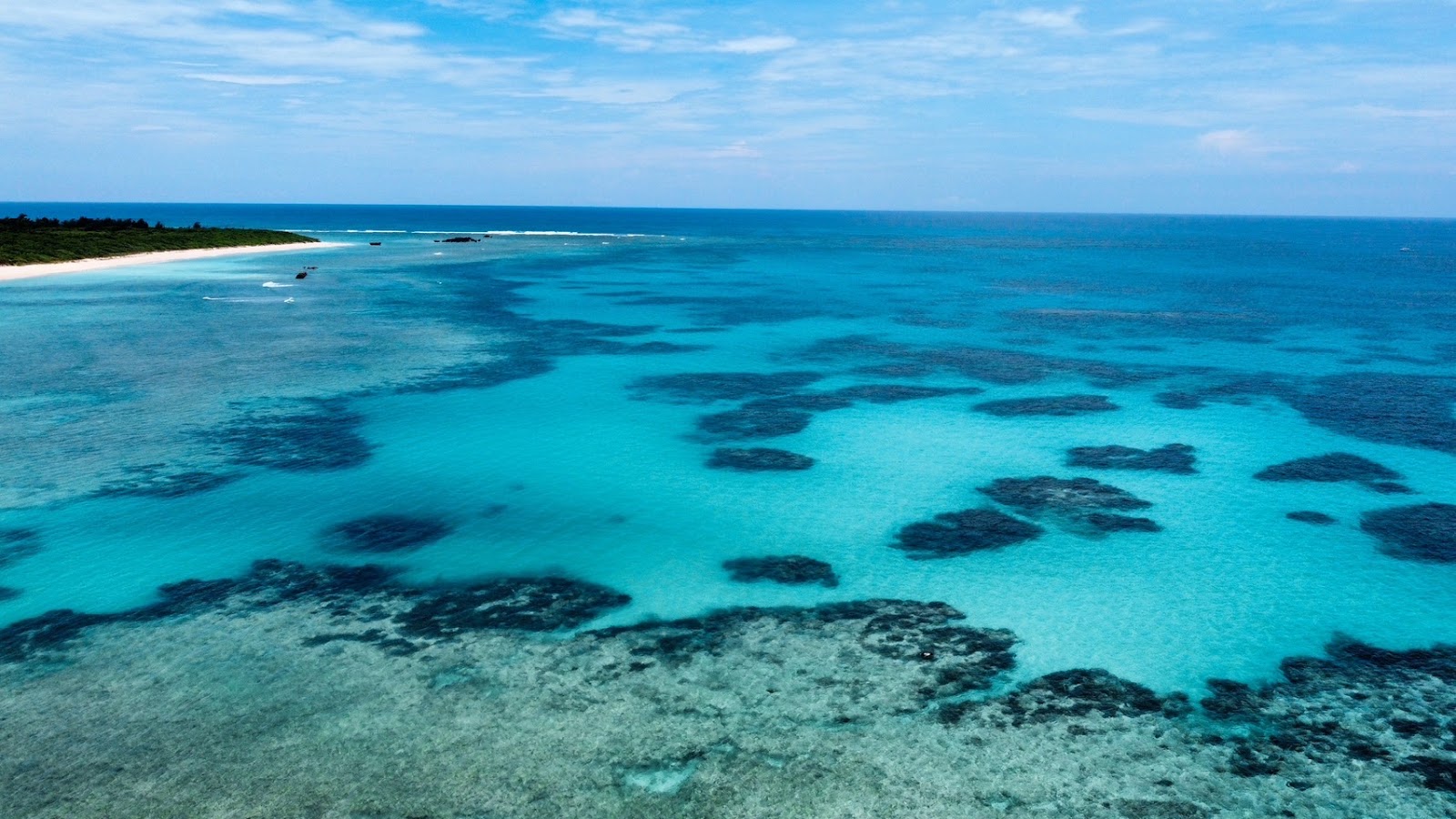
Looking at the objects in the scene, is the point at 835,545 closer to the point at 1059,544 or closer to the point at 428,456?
the point at 1059,544

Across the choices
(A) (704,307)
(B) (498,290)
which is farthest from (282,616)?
(B) (498,290)

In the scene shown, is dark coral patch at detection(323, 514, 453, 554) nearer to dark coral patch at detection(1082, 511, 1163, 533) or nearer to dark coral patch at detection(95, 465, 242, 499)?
dark coral patch at detection(95, 465, 242, 499)

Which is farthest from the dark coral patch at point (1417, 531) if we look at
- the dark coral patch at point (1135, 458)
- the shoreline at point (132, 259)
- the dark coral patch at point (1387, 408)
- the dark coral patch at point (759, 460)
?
the shoreline at point (132, 259)

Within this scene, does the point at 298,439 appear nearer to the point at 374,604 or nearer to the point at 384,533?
the point at 384,533

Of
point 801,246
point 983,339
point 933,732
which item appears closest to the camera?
point 933,732

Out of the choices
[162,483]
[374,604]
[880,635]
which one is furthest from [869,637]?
[162,483]

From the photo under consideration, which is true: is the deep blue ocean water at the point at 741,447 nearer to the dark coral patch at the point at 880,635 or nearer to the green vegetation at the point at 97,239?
the dark coral patch at the point at 880,635

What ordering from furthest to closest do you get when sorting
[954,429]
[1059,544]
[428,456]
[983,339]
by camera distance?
[983,339] < [954,429] < [428,456] < [1059,544]

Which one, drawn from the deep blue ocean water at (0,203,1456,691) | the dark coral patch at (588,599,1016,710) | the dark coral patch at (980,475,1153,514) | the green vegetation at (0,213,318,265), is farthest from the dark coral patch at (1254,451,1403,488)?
the green vegetation at (0,213,318,265)

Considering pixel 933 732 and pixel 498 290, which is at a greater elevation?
pixel 498 290
